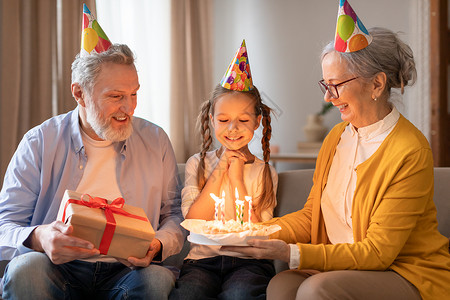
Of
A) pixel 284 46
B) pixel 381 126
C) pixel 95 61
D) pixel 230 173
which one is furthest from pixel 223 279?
pixel 284 46

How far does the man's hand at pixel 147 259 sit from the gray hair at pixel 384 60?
3.24ft

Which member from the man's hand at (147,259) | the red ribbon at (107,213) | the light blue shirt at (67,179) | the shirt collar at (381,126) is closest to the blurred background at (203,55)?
the shirt collar at (381,126)

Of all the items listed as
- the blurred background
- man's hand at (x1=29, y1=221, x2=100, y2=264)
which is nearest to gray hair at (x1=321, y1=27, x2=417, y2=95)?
the blurred background

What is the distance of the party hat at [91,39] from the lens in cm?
216

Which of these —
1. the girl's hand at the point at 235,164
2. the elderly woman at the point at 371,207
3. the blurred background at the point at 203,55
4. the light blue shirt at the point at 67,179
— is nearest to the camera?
the elderly woman at the point at 371,207

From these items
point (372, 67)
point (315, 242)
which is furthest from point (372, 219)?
point (372, 67)

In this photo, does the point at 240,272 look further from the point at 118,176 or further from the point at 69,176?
the point at 69,176

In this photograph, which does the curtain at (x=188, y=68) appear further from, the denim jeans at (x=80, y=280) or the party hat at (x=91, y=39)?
the denim jeans at (x=80, y=280)

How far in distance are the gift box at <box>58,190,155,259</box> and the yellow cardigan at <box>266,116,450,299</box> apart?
56 cm

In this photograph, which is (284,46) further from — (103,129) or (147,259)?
(147,259)

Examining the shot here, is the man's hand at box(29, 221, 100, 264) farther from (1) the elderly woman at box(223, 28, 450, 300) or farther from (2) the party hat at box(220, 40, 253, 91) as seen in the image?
(2) the party hat at box(220, 40, 253, 91)

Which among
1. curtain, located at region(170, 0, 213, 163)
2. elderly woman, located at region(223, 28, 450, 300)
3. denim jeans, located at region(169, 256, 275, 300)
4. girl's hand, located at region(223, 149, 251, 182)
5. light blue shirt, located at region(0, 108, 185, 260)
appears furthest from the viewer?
curtain, located at region(170, 0, 213, 163)

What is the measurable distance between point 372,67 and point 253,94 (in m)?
0.60

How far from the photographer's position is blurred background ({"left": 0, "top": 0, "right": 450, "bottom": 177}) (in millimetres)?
2957
